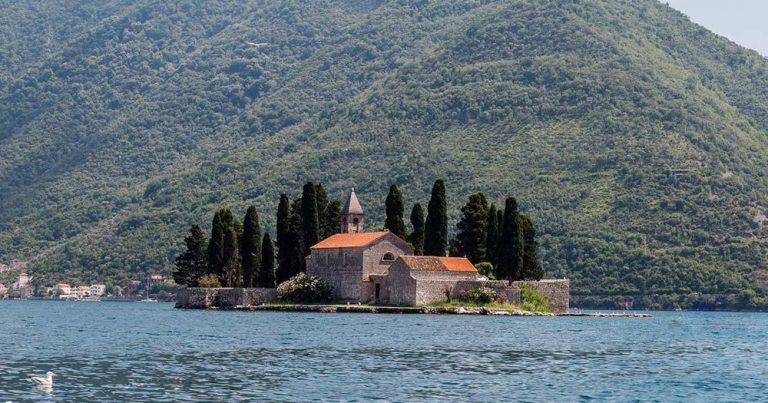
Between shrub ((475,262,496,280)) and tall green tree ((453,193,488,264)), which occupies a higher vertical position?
tall green tree ((453,193,488,264))

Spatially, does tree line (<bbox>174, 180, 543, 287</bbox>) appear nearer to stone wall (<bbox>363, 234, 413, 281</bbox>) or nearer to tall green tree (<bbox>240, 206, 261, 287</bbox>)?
tall green tree (<bbox>240, 206, 261, 287</bbox>)

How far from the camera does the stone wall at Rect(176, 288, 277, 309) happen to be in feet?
323

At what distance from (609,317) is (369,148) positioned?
9453cm

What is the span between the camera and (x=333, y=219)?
104812mm

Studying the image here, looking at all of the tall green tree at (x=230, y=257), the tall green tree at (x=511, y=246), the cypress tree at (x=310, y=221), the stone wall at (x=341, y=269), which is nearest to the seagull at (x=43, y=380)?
the stone wall at (x=341, y=269)

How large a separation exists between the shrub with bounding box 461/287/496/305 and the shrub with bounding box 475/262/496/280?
447cm

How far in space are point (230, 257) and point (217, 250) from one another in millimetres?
1131

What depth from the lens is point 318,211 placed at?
337 feet

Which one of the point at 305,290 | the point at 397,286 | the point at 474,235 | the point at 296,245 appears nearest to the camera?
the point at 397,286

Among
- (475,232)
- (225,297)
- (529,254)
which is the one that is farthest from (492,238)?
(225,297)

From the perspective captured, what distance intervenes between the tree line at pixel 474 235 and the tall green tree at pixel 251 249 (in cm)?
1000

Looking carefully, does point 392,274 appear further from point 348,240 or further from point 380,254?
point 348,240

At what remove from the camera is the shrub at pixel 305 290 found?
96.4 metres

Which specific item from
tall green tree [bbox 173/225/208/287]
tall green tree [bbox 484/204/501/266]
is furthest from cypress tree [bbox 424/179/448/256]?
tall green tree [bbox 173/225/208/287]
